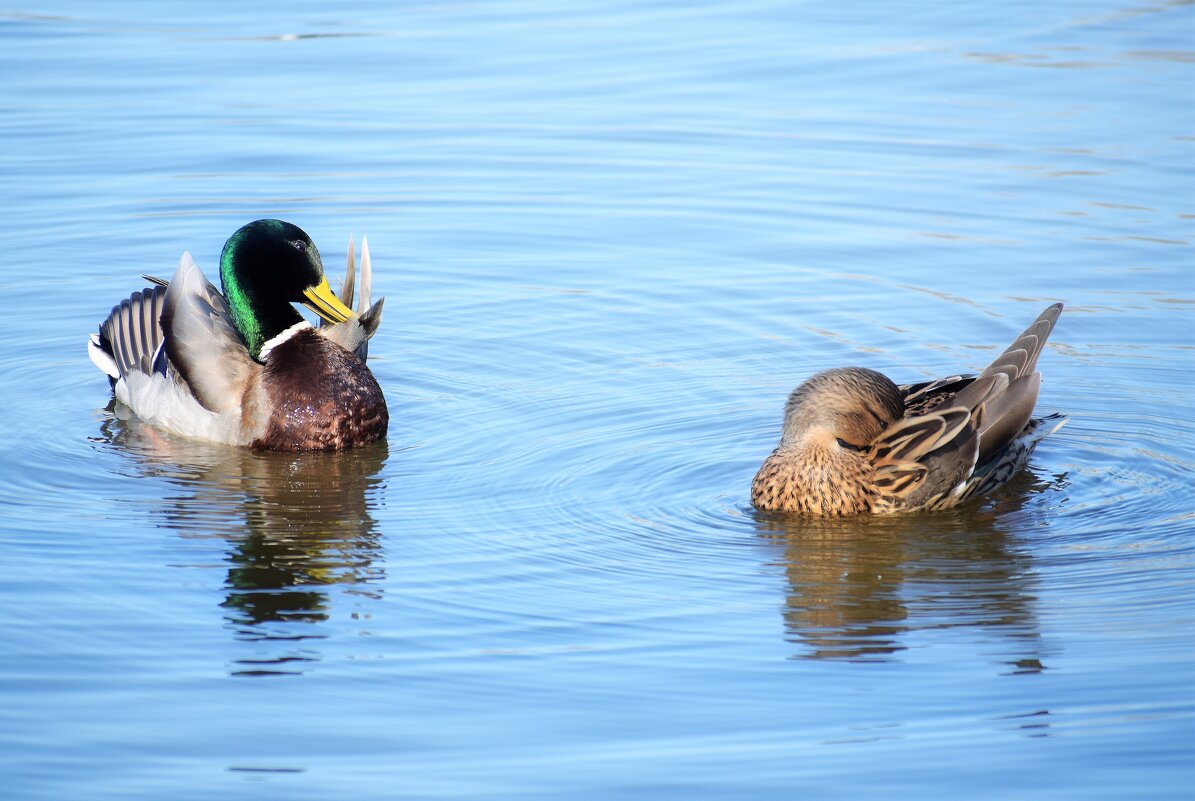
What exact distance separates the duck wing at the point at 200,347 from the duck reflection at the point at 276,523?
32cm

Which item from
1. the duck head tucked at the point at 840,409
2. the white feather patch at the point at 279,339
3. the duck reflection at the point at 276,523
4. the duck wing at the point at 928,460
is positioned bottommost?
the duck reflection at the point at 276,523

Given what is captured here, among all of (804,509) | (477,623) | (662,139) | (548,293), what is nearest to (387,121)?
(662,139)

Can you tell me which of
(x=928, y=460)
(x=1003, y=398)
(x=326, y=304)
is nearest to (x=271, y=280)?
(x=326, y=304)

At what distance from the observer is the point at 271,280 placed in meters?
9.69

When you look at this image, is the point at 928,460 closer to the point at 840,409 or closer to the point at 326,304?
the point at 840,409

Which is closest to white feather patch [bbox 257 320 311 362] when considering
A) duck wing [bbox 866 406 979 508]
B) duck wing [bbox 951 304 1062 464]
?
duck wing [bbox 866 406 979 508]

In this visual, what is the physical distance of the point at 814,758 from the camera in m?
5.60

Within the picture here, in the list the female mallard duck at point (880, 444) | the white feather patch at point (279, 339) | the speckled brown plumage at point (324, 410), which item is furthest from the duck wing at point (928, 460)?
the white feather patch at point (279, 339)

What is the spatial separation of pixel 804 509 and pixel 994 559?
94 cm

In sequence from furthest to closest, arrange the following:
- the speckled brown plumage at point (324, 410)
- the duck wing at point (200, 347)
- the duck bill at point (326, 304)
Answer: the duck bill at point (326, 304) < the duck wing at point (200, 347) < the speckled brown plumage at point (324, 410)

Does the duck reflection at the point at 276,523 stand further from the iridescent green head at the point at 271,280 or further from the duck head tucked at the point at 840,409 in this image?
the duck head tucked at the point at 840,409

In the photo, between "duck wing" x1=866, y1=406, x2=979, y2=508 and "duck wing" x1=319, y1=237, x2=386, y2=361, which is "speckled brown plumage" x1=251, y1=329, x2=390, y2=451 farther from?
"duck wing" x1=866, y1=406, x2=979, y2=508

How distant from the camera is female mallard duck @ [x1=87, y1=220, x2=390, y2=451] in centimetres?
930

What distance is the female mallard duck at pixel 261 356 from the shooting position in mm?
9305
